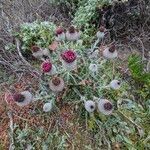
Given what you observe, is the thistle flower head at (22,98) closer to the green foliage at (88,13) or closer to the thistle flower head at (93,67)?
the thistle flower head at (93,67)

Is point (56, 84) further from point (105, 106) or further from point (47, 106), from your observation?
point (105, 106)

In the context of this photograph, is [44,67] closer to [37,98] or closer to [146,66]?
[37,98]

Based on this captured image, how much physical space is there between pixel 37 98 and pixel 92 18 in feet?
4.63

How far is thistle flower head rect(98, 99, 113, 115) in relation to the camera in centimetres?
301

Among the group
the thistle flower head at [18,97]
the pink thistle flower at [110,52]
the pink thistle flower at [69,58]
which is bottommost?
the pink thistle flower at [110,52]

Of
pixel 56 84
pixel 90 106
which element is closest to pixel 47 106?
pixel 56 84

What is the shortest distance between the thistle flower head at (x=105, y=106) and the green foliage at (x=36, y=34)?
3.38 ft

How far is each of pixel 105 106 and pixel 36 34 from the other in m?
1.27

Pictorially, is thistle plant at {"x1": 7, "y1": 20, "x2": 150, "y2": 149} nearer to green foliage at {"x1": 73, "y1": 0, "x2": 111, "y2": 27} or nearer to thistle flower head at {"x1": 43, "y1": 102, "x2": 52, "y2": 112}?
thistle flower head at {"x1": 43, "y1": 102, "x2": 52, "y2": 112}

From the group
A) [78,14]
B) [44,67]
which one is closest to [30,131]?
[44,67]

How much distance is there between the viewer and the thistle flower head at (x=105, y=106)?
3008 millimetres

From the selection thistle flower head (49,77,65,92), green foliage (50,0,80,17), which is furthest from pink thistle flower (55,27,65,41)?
green foliage (50,0,80,17)

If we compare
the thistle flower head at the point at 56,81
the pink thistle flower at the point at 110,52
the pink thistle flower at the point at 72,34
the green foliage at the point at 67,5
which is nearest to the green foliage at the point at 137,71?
the pink thistle flower at the point at 110,52

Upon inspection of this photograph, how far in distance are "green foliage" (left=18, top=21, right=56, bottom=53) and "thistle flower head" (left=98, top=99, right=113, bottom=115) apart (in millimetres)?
1030
